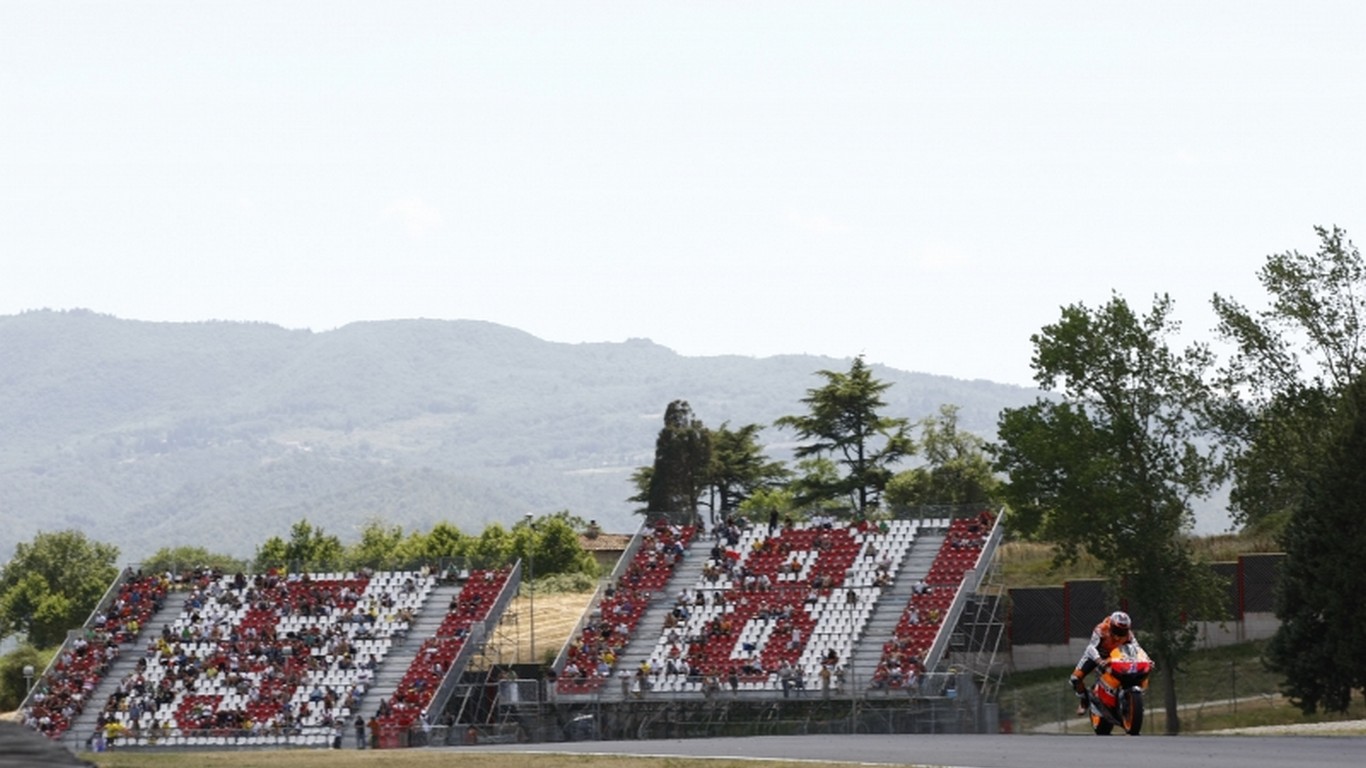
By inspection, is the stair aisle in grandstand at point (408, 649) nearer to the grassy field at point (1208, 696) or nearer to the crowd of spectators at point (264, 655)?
the crowd of spectators at point (264, 655)

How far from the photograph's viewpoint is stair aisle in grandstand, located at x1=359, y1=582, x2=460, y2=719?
6297 cm

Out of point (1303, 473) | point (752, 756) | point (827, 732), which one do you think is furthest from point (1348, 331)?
point (752, 756)

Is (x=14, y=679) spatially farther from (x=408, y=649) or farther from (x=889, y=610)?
(x=889, y=610)

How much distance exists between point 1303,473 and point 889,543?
13.8 m

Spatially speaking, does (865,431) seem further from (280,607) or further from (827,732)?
(827,732)

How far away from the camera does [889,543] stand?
6512 cm

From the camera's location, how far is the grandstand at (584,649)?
5803 centimetres

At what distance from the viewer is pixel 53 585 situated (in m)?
147

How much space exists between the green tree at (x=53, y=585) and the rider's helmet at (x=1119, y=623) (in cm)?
10307

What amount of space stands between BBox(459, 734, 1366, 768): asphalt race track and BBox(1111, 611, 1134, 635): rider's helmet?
10.2 ft

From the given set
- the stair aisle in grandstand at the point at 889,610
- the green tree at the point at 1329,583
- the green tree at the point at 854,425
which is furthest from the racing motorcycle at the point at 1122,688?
the green tree at the point at 854,425

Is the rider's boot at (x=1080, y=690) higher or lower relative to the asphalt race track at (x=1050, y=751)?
higher

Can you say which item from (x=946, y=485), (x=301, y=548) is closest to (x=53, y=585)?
(x=301, y=548)

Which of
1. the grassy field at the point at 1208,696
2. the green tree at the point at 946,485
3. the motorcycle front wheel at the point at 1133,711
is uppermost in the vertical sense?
the green tree at the point at 946,485
